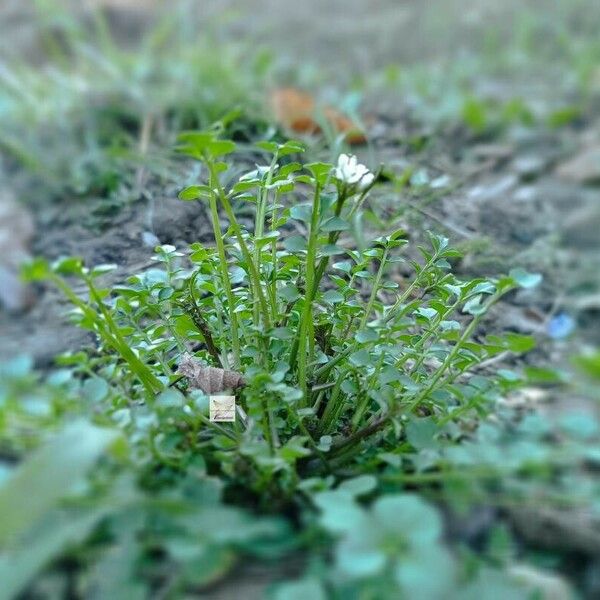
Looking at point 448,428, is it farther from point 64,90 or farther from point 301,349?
point 64,90

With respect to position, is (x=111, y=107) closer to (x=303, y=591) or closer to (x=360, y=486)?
(x=360, y=486)

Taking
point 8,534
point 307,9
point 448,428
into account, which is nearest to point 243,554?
point 8,534

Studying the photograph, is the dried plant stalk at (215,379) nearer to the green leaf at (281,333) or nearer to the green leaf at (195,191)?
the green leaf at (281,333)

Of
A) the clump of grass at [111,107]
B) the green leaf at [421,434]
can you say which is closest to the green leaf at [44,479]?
the green leaf at [421,434]

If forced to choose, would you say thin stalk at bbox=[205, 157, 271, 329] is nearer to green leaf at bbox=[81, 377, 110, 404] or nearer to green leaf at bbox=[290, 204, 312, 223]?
green leaf at bbox=[290, 204, 312, 223]

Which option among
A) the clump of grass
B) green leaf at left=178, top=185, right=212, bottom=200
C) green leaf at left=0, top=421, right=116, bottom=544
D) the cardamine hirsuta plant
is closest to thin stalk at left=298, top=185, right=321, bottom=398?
the cardamine hirsuta plant
